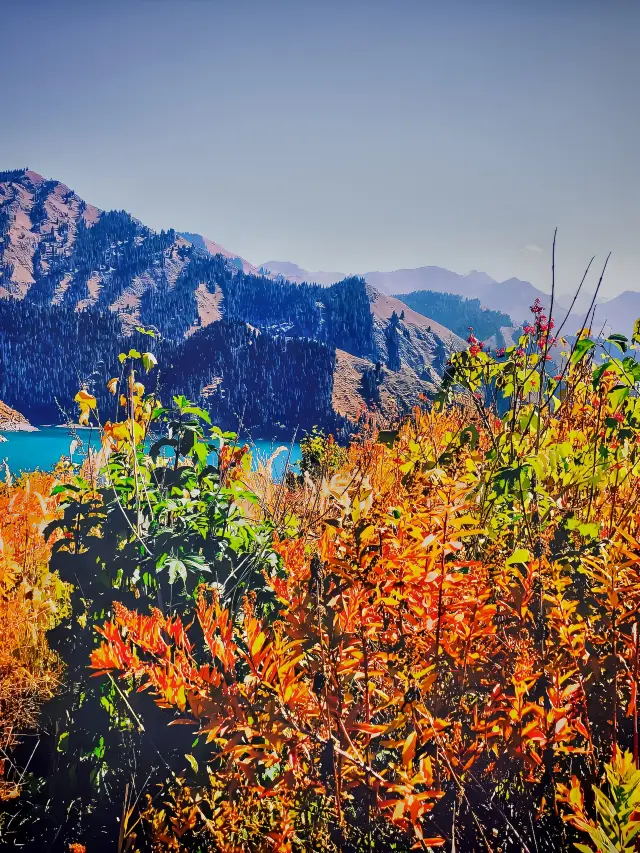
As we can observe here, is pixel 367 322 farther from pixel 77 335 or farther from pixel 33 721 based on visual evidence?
pixel 33 721

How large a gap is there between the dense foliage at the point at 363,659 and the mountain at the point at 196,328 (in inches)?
31.4

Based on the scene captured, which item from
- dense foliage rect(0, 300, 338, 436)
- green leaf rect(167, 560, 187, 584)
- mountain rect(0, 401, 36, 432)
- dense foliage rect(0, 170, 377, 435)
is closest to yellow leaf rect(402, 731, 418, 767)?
green leaf rect(167, 560, 187, 584)

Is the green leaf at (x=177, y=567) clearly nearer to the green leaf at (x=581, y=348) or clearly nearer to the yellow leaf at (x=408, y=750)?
the yellow leaf at (x=408, y=750)

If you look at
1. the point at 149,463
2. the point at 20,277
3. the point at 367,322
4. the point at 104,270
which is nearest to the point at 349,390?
the point at 367,322

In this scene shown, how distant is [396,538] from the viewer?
108cm

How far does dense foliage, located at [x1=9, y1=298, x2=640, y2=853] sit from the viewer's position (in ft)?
3.46

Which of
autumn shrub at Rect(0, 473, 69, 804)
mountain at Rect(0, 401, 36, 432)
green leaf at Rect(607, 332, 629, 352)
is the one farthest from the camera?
mountain at Rect(0, 401, 36, 432)

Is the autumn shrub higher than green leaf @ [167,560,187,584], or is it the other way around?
green leaf @ [167,560,187,584]

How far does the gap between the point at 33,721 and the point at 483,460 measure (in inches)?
88.3

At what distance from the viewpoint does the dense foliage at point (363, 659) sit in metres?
1.06

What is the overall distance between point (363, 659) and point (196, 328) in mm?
164332

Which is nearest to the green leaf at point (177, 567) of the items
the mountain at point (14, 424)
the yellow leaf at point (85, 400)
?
the yellow leaf at point (85, 400)

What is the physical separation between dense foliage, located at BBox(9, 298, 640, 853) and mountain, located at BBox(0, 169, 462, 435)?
2.62 feet

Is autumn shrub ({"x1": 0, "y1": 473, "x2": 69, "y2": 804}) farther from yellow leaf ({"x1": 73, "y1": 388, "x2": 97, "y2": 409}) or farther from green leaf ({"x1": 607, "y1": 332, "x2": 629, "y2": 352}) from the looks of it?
green leaf ({"x1": 607, "y1": 332, "x2": 629, "y2": 352})
